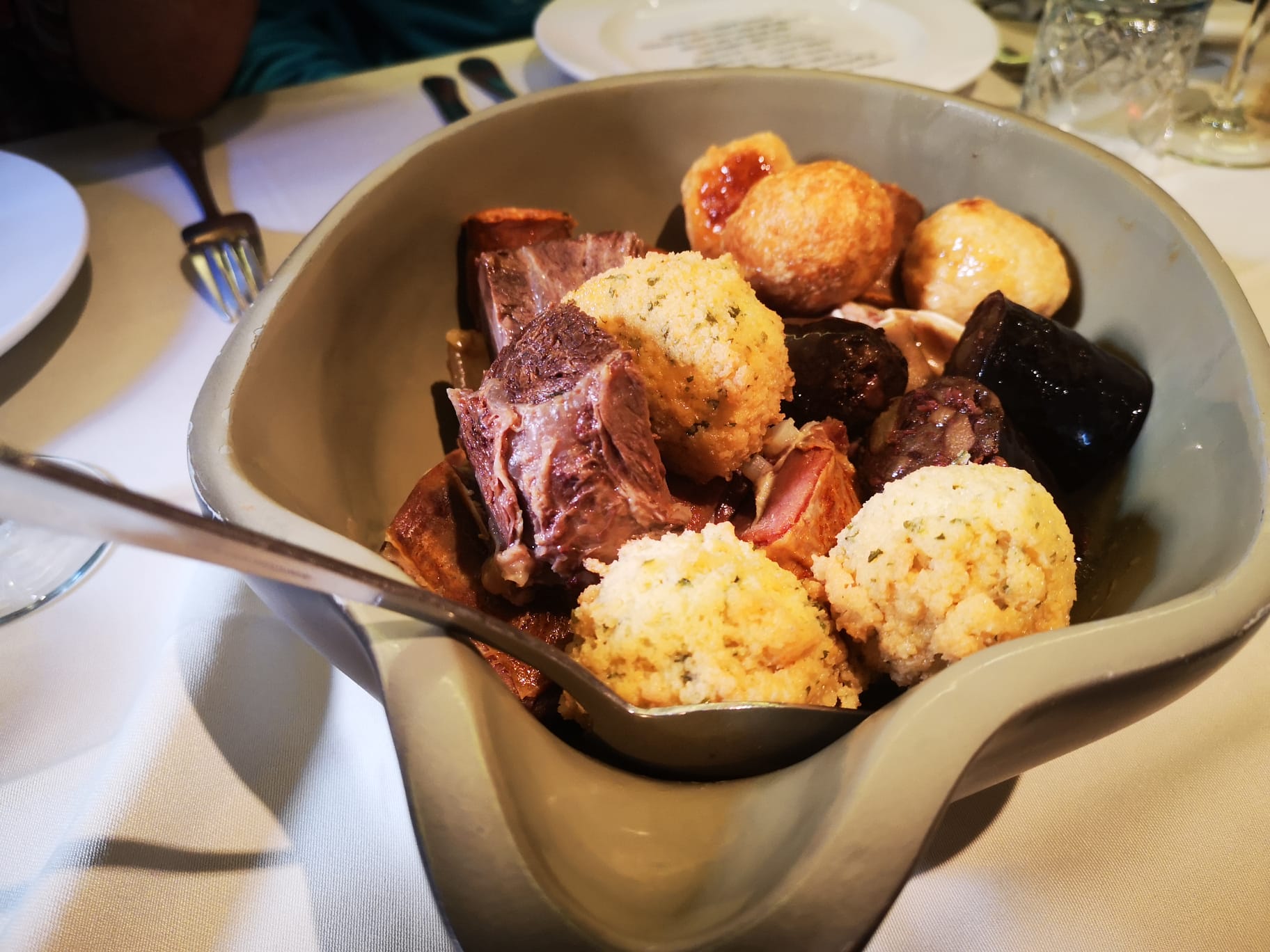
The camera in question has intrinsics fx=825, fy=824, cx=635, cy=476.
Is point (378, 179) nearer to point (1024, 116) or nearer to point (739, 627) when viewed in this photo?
point (739, 627)

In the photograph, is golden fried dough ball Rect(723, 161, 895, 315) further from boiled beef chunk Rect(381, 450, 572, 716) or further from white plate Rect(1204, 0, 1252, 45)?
white plate Rect(1204, 0, 1252, 45)

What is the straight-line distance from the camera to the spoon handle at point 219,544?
35cm

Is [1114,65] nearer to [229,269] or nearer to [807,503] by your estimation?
[807,503]

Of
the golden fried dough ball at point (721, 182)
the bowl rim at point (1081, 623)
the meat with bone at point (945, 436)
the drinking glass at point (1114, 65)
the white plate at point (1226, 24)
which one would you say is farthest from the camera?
the white plate at point (1226, 24)

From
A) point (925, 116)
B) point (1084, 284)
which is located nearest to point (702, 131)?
point (925, 116)

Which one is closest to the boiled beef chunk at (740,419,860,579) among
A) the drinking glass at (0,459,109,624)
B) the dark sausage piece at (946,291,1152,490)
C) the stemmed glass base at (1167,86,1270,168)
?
the dark sausage piece at (946,291,1152,490)

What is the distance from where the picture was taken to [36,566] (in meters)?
0.97

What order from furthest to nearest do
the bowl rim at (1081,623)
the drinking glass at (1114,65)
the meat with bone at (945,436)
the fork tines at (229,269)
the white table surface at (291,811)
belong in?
1. the drinking glass at (1114,65)
2. the fork tines at (229,269)
3. the meat with bone at (945,436)
4. the white table surface at (291,811)
5. the bowl rim at (1081,623)

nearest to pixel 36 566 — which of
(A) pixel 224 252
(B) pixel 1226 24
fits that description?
(A) pixel 224 252

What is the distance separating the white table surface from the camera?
0.66 m

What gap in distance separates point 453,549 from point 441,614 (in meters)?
0.32

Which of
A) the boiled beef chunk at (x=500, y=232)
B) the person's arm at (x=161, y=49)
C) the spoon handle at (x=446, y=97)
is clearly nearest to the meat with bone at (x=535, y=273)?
the boiled beef chunk at (x=500, y=232)

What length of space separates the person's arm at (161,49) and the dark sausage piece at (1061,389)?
5.06 feet

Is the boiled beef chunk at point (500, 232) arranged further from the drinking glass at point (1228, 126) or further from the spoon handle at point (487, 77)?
Result: the drinking glass at point (1228, 126)
